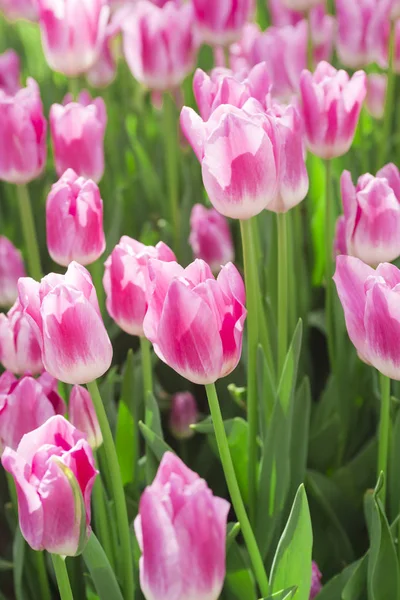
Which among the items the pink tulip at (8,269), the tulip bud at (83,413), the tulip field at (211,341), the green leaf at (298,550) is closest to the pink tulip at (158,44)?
the tulip field at (211,341)

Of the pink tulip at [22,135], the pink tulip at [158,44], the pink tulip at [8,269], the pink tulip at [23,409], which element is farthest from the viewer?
the pink tulip at [158,44]

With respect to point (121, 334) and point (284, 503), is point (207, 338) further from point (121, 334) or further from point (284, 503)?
point (121, 334)

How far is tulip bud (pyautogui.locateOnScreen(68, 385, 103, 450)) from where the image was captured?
0.86 m

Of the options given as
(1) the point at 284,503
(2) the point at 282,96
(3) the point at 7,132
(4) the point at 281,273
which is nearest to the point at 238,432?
(1) the point at 284,503

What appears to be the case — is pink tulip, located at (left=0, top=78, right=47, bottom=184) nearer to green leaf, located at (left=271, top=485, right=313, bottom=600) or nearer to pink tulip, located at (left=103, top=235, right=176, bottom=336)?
pink tulip, located at (left=103, top=235, right=176, bottom=336)

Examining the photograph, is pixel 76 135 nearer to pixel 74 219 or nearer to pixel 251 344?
pixel 74 219

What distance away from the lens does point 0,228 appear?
1.77 metres

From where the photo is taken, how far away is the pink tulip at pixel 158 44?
1.42m

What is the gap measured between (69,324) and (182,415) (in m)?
0.58

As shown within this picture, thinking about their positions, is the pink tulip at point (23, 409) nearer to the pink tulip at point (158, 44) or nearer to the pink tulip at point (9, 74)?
the pink tulip at point (158, 44)

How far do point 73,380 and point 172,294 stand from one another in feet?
0.41

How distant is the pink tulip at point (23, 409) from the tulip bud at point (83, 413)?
0.02 metres

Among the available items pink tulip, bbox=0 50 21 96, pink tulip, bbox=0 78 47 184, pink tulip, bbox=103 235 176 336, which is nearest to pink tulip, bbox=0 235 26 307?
pink tulip, bbox=0 78 47 184

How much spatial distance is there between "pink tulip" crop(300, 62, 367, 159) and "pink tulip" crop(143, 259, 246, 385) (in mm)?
376
